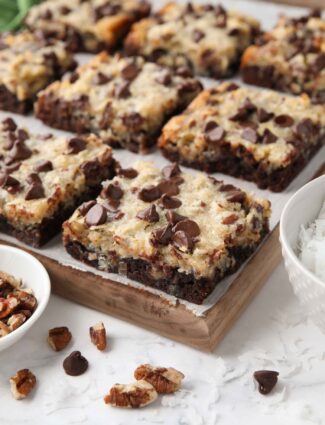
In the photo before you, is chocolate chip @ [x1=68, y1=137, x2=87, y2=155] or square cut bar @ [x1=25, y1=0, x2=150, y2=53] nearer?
chocolate chip @ [x1=68, y1=137, x2=87, y2=155]

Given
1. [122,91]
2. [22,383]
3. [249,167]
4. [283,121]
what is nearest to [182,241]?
[22,383]

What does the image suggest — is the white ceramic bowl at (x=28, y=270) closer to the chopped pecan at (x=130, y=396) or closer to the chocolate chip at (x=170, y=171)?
the chopped pecan at (x=130, y=396)

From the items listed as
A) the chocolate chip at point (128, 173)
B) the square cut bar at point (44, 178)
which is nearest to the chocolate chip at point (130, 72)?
the square cut bar at point (44, 178)

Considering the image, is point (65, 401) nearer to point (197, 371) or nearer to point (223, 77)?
point (197, 371)

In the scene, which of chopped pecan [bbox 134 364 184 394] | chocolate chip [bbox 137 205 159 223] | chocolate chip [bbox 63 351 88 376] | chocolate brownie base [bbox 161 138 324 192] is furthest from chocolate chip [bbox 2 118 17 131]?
chopped pecan [bbox 134 364 184 394]

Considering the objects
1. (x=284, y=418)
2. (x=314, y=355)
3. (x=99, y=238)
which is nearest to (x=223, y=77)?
(x=99, y=238)

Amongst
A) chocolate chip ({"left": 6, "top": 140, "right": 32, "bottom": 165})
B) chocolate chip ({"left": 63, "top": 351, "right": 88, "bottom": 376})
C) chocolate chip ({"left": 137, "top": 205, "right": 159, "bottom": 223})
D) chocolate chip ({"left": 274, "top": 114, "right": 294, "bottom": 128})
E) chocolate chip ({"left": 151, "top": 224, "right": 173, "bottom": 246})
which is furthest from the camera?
chocolate chip ({"left": 274, "top": 114, "right": 294, "bottom": 128})

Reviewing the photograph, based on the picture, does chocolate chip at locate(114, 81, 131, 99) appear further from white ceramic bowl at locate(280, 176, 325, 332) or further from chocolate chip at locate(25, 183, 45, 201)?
white ceramic bowl at locate(280, 176, 325, 332)
